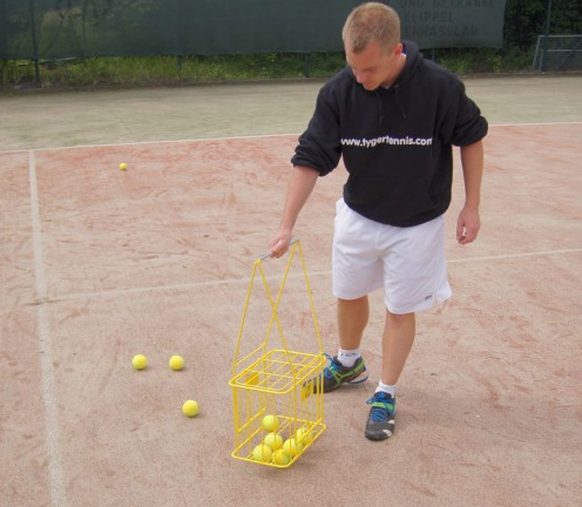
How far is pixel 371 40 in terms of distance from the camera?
3.01 meters

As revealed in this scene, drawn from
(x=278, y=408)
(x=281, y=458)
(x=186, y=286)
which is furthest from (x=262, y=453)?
(x=186, y=286)

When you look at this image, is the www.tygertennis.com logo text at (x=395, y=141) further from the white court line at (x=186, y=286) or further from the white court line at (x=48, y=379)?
the white court line at (x=186, y=286)

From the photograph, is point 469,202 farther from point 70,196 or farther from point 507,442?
point 70,196

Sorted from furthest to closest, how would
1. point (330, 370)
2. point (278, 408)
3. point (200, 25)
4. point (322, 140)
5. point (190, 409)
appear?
point (200, 25) < point (330, 370) < point (278, 408) < point (190, 409) < point (322, 140)

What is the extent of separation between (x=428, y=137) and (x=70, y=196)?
16.6 feet

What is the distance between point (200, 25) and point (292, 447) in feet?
46.7

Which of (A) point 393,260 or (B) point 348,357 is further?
(B) point 348,357

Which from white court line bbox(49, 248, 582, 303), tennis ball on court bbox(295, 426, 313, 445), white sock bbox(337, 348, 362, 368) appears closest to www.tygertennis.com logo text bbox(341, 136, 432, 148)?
white sock bbox(337, 348, 362, 368)

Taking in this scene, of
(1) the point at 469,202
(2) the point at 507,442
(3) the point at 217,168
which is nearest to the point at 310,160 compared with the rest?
(1) the point at 469,202

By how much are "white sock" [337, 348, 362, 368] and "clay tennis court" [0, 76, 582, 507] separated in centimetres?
16

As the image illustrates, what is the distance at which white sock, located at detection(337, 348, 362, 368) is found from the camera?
154 inches

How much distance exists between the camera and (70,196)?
7656 millimetres

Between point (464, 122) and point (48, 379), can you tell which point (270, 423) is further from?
point (464, 122)

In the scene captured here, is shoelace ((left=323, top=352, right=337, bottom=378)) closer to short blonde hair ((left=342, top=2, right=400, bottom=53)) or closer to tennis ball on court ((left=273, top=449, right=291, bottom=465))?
tennis ball on court ((left=273, top=449, right=291, bottom=465))
